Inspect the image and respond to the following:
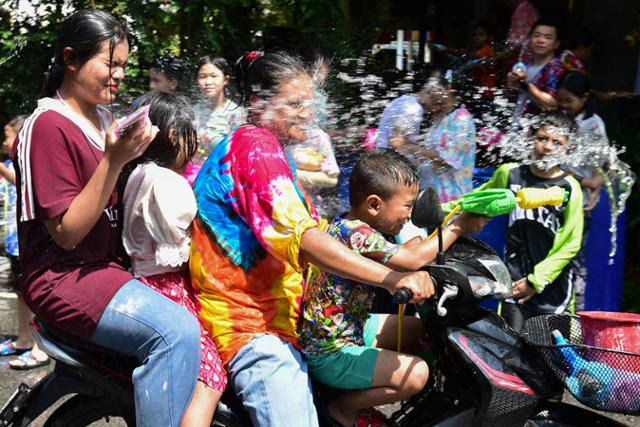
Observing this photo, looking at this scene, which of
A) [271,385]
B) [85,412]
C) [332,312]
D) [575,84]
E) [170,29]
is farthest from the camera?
[170,29]

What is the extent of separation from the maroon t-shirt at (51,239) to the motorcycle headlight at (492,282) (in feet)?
3.48

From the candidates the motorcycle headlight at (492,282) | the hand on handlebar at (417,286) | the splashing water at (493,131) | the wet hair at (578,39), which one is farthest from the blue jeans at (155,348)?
the wet hair at (578,39)

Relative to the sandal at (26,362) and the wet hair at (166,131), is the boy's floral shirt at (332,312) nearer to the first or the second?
the wet hair at (166,131)

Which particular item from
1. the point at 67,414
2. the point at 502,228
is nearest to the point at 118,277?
the point at 67,414

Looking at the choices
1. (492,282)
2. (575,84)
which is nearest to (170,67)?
(575,84)

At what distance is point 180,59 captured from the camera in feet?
20.6

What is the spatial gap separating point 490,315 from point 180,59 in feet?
13.5

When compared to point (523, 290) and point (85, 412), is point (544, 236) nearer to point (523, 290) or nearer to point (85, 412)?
point (523, 290)

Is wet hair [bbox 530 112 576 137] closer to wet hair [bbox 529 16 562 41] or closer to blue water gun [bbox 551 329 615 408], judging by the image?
wet hair [bbox 529 16 562 41]

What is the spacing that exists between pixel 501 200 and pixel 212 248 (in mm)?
877

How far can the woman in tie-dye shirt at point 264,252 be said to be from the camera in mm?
2490

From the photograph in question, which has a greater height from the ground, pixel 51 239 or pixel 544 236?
pixel 51 239

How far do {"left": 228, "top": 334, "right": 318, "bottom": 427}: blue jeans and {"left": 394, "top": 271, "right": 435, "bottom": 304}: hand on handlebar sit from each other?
0.47 metres

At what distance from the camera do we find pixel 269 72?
271 centimetres
